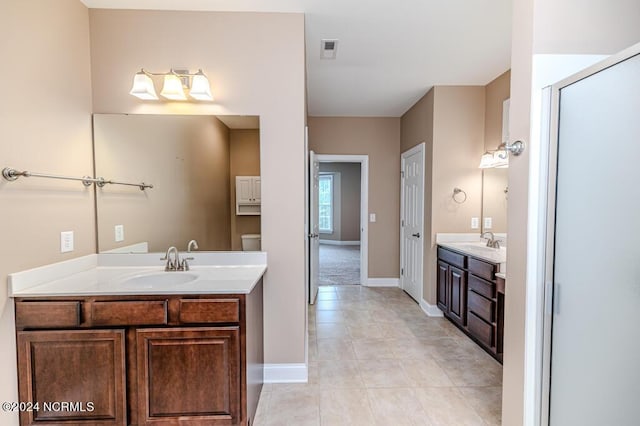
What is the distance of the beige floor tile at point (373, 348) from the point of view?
2.69 metres

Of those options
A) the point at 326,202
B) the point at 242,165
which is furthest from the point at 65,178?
the point at 326,202

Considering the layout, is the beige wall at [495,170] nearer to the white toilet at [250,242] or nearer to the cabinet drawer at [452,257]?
the cabinet drawer at [452,257]

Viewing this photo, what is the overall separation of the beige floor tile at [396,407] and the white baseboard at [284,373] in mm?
510

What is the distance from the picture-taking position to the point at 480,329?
2771 mm

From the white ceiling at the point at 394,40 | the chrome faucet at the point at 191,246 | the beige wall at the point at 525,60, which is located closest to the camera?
the beige wall at the point at 525,60

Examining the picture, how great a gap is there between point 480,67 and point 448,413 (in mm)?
3047

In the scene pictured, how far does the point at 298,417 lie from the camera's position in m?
1.93

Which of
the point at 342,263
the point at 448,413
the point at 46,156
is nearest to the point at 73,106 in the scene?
the point at 46,156

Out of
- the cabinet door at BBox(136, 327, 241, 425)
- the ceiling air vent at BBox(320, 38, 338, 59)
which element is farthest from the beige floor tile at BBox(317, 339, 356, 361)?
the ceiling air vent at BBox(320, 38, 338, 59)

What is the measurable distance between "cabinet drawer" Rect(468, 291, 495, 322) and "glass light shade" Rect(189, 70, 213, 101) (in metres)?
2.75

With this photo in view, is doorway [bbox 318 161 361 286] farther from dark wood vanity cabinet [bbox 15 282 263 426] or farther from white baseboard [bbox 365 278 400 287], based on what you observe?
dark wood vanity cabinet [bbox 15 282 263 426]

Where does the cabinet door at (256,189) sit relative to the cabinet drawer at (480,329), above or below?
above

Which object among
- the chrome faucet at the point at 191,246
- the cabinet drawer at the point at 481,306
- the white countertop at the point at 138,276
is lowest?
the cabinet drawer at the point at 481,306

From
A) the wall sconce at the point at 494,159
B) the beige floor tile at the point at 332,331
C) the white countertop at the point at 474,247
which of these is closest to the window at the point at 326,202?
the white countertop at the point at 474,247
